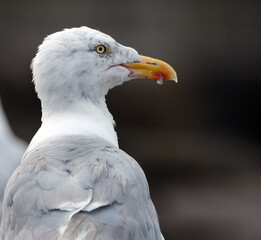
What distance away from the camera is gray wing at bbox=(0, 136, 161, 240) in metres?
→ 1.66

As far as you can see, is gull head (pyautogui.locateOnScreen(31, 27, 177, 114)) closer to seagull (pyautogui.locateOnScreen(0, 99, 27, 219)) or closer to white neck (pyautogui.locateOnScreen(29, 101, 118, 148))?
white neck (pyautogui.locateOnScreen(29, 101, 118, 148))

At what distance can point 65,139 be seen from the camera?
203 centimetres

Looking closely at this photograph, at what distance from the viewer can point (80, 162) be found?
6.13ft

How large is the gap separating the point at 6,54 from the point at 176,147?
1.15 metres

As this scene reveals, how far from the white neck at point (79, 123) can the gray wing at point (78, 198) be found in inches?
4.2

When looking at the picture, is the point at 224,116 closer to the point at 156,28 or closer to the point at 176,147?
the point at 176,147

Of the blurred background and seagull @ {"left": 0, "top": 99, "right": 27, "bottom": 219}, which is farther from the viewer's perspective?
the blurred background

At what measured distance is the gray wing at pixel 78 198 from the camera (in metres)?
1.66

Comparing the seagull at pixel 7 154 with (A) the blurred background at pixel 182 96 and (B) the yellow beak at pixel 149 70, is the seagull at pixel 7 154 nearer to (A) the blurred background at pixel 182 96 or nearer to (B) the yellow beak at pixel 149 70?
(A) the blurred background at pixel 182 96

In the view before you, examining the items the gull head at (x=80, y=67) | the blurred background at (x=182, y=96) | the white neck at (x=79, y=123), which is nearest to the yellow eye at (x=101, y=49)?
the gull head at (x=80, y=67)

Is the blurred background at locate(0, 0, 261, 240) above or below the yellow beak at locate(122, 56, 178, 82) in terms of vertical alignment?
below

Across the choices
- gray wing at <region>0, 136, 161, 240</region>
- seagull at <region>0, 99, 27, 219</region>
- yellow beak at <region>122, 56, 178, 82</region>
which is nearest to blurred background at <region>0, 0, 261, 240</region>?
seagull at <region>0, 99, 27, 219</region>

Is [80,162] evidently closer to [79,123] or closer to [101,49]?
[79,123]

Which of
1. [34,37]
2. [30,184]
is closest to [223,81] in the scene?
[34,37]
